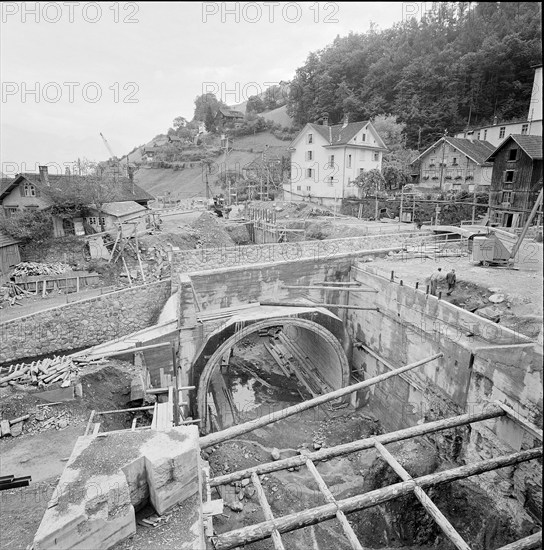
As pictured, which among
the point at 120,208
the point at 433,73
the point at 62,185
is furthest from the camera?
the point at 433,73

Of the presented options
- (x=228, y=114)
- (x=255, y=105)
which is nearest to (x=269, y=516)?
(x=228, y=114)

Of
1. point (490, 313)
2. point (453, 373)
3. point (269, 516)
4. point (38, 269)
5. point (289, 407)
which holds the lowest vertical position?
point (453, 373)

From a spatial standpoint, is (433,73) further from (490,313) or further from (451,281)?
(490,313)

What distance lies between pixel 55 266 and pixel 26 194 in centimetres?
633

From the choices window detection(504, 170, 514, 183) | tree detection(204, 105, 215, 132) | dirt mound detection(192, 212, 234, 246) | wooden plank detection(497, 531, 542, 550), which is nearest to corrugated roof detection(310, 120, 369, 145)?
dirt mound detection(192, 212, 234, 246)

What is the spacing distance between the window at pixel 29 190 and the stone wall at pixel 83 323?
11973mm

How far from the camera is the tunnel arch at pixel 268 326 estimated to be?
1319cm

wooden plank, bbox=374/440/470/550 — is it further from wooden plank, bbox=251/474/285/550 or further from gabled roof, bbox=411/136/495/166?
gabled roof, bbox=411/136/495/166

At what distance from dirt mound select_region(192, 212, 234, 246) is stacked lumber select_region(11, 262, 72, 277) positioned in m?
8.88

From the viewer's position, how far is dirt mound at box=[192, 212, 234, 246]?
27.1m

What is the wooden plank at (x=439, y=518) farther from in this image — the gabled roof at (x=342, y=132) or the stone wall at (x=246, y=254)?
the gabled roof at (x=342, y=132)

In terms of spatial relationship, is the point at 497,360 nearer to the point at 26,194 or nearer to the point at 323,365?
the point at 323,365

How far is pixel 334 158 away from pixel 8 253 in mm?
27040

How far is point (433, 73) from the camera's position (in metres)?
43.4
